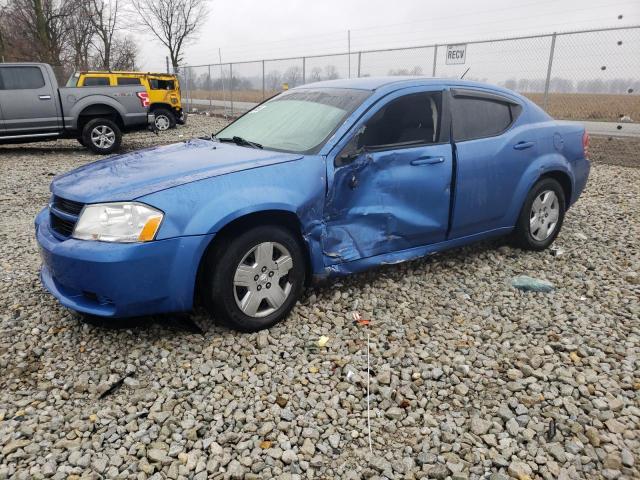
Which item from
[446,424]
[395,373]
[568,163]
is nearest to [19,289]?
[395,373]

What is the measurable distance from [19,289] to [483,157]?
3780 mm

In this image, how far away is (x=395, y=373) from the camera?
9.15 ft

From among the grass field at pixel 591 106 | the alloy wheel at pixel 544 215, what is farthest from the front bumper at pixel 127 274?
the grass field at pixel 591 106

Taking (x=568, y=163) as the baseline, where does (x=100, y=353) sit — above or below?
below

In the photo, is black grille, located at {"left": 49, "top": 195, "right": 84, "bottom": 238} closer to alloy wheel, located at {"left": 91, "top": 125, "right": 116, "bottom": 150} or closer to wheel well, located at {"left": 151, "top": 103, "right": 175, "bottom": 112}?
alloy wheel, located at {"left": 91, "top": 125, "right": 116, "bottom": 150}

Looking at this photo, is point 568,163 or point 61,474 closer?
point 61,474

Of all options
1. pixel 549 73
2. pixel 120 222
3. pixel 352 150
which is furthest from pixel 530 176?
pixel 549 73

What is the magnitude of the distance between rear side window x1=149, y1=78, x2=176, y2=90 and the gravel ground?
12978 millimetres

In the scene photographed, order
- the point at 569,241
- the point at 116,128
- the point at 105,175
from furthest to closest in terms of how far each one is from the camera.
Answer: the point at 116,128
the point at 569,241
the point at 105,175

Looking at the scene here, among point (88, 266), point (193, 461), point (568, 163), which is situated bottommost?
point (193, 461)

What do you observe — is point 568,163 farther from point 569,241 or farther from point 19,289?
point 19,289

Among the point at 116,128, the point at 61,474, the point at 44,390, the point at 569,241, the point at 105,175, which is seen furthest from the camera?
the point at 116,128

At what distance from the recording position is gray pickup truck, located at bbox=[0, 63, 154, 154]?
32.6 feet

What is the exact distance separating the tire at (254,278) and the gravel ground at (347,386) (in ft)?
0.48
